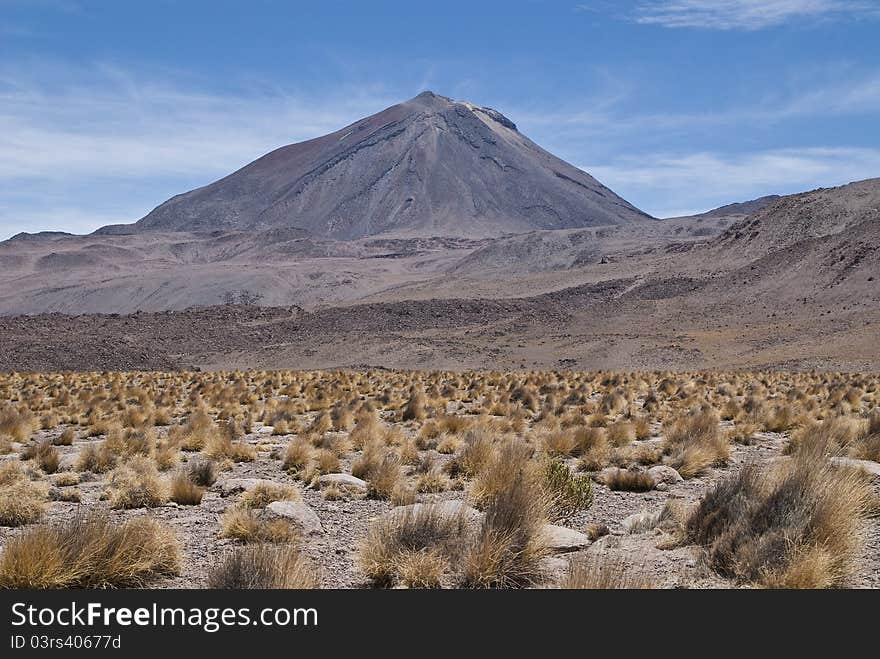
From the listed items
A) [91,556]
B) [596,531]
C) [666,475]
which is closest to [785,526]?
[596,531]

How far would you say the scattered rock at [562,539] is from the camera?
7768 millimetres

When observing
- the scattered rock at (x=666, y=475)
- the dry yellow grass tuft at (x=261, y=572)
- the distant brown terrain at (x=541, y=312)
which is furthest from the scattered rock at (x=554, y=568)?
Answer: the distant brown terrain at (x=541, y=312)

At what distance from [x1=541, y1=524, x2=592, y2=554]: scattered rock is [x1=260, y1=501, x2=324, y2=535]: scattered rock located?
7.83 ft

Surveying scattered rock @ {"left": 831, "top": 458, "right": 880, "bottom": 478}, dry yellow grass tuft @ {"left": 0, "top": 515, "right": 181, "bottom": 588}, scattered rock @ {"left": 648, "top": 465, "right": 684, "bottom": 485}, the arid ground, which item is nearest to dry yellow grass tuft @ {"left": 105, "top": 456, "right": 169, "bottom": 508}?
the arid ground

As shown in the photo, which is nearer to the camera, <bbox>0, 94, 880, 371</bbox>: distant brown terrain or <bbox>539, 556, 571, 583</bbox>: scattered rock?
<bbox>539, 556, 571, 583</bbox>: scattered rock

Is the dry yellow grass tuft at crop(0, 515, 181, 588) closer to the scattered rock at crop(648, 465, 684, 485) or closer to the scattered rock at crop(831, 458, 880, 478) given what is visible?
the scattered rock at crop(648, 465, 684, 485)

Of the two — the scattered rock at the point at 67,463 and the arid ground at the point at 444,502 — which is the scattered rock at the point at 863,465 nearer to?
the arid ground at the point at 444,502

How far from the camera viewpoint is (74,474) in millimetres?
12266

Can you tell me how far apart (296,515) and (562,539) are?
2759 mm

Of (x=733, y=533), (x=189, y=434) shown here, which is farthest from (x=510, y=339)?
(x=733, y=533)

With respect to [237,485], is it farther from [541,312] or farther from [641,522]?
[541,312]

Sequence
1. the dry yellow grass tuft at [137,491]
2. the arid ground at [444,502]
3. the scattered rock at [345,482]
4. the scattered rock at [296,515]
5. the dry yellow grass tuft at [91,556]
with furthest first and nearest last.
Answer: the scattered rock at [345,482] < the dry yellow grass tuft at [137,491] < the scattered rock at [296,515] < the arid ground at [444,502] < the dry yellow grass tuft at [91,556]

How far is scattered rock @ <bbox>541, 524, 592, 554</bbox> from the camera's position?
7768 mm

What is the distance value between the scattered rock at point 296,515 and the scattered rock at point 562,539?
2.39m
